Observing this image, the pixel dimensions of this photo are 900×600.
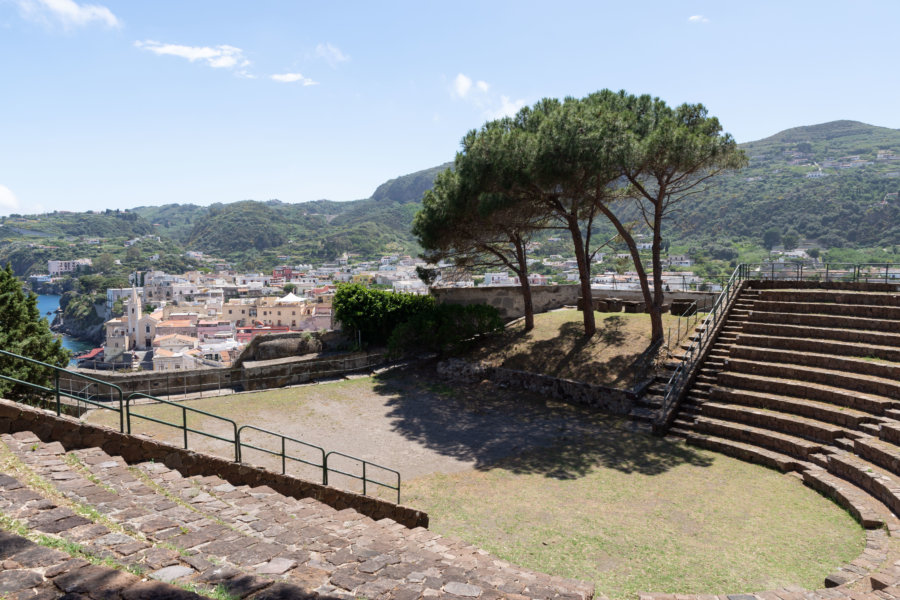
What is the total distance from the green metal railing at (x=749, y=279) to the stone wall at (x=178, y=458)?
743 cm

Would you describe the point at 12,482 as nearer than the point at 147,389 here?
Yes

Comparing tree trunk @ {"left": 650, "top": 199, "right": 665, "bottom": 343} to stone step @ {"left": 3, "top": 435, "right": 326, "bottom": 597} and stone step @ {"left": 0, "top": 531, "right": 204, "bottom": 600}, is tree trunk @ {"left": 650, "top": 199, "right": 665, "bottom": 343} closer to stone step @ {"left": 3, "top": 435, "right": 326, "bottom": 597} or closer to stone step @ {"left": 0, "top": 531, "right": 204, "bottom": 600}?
stone step @ {"left": 3, "top": 435, "right": 326, "bottom": 597}

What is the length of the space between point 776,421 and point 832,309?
488 cm

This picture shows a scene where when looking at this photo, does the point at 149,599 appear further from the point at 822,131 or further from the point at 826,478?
the point at 822,131

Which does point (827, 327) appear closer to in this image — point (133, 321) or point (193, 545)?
point (193, 545)

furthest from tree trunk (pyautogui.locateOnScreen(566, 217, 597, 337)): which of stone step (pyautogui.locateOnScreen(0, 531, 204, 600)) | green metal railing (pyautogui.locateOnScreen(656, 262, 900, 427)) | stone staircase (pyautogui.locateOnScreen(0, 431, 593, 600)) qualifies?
stone step (pyautogui.locateOnScreen(0, 531, 204, 600))

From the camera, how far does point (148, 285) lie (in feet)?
404

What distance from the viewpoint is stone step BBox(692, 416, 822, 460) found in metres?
10.1

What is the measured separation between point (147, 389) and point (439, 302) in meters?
11.5

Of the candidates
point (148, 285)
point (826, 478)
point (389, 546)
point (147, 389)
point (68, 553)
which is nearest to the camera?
point (68, 553)

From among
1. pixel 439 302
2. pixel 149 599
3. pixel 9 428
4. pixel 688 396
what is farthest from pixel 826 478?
pixel 439 302

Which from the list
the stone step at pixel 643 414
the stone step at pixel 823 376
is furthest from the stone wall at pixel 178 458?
the stone step at pixel 823 376

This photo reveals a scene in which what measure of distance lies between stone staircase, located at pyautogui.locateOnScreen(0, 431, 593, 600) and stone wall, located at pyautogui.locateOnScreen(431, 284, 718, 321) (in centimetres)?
1535

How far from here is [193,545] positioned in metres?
4.80
